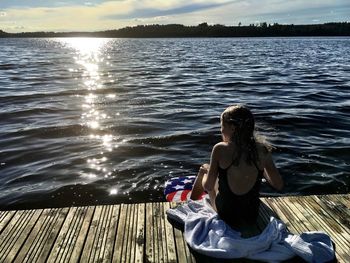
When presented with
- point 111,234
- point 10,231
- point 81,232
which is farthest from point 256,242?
point 10,231

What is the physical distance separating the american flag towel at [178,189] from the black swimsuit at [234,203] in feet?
5.47

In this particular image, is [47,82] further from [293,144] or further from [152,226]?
[152,226]

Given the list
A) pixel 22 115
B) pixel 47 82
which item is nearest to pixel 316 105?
pixel 22 115

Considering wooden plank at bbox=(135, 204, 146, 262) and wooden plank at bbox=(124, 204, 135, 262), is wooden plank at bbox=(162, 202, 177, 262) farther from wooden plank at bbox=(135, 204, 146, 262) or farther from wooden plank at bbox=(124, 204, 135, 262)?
wooden plank at bbox=(124, 204, 135, 262)

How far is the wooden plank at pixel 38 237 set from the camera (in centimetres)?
522

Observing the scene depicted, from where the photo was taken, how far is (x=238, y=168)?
17.7 ft

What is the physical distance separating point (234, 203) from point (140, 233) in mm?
1314

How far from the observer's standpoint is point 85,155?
457 inches

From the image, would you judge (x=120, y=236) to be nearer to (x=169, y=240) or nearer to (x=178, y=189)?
(x=169, y=240)

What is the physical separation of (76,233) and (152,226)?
1.02 metres

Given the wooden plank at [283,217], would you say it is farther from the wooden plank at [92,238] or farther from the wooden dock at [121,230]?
the wooden plank at [92,238]

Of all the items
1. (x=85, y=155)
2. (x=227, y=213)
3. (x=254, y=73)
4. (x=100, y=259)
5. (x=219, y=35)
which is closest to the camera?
(x=100, y=259)

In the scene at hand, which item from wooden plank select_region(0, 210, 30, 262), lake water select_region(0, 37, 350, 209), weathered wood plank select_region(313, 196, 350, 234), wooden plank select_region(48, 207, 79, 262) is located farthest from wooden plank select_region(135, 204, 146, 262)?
weathered wood plank select_region(313, 196, 350, 234)

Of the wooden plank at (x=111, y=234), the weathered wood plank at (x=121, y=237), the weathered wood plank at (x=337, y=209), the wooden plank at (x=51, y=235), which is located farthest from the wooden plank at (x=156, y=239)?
the weathered wood plank at (x=337, y=209)
